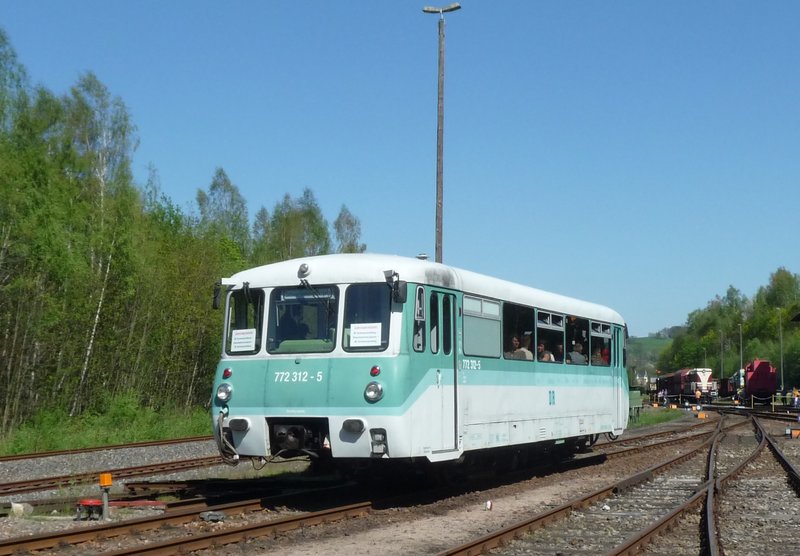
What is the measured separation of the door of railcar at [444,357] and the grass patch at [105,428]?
1225cm

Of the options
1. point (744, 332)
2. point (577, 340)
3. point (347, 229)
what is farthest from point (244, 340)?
point (744, 332)

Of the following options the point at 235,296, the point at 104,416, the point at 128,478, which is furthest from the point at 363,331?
the point at 104,416

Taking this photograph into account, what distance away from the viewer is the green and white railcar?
1188cm

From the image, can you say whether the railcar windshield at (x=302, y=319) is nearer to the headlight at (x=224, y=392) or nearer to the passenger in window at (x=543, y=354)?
the headlight at (x=224, y=392)

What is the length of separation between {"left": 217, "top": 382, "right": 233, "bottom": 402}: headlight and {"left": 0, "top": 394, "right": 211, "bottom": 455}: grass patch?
10519mm

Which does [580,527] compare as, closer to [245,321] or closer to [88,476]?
[245,321]

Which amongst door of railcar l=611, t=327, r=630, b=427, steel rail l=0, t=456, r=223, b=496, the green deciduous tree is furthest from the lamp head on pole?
the green deciduous tree

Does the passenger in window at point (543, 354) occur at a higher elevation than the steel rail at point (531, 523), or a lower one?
higher

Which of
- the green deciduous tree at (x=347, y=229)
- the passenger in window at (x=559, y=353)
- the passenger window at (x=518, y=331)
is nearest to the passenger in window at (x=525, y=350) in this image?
the passenger window at (x=518, y=331)

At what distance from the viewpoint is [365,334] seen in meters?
12.1

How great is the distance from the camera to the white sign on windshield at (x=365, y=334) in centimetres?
1202

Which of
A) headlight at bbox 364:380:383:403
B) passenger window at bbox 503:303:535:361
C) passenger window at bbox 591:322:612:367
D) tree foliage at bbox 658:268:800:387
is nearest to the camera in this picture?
headlight at bbox 364:380:383:403

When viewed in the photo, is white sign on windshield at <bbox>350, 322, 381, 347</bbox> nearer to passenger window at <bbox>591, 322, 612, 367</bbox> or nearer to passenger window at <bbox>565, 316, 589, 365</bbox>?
passenger window at <bbox>565, 316, 589, 365</bbox>

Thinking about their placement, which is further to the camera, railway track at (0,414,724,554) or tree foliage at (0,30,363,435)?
tree foliage at (0,30,363,435)
